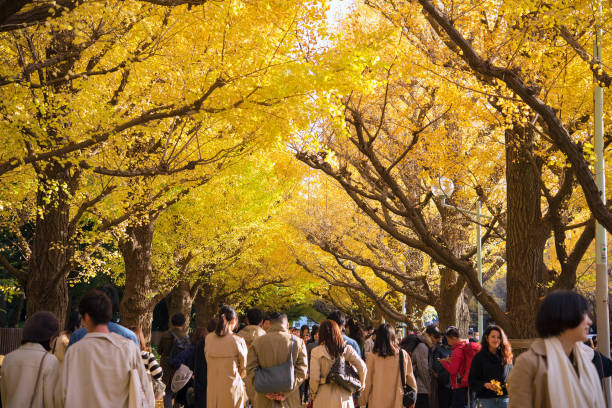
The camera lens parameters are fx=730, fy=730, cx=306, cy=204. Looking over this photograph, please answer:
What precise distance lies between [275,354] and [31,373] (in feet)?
11.7

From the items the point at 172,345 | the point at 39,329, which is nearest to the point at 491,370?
the point at 39,329

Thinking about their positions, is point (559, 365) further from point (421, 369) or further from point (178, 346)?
point (178, 346)

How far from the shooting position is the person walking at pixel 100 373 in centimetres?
443

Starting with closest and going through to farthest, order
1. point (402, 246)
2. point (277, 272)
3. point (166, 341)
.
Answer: point (166, 341), point (402, 246), point (277, 272)

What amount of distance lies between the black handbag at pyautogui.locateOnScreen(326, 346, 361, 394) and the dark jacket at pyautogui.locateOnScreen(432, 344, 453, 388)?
3.00m

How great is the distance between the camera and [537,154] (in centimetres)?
1235

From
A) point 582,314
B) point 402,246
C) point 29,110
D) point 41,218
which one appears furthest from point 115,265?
point 582,314

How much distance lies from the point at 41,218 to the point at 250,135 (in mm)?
4844

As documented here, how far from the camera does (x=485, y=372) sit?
7.66 m

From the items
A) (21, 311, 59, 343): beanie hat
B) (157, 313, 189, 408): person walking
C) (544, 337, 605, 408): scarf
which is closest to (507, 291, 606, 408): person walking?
(544, 337, 605, 408): scarf

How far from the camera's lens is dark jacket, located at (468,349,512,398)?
7.60 metres

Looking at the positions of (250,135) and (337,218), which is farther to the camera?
(337,218)

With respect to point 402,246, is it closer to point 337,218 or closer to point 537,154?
point 337,218

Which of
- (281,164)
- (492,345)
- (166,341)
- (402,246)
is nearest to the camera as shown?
(492,345)
